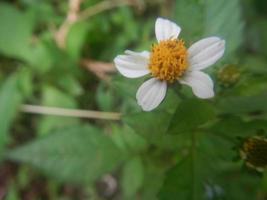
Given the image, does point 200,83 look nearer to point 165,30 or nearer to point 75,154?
point 165,30

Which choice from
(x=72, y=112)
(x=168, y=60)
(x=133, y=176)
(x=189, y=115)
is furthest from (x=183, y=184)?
(x=72, y=112)

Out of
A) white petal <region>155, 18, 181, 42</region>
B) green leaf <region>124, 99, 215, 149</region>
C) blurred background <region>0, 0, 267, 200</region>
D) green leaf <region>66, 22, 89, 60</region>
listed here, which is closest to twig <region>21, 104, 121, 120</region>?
blurred background <region>0, 0, 267, 200</region>

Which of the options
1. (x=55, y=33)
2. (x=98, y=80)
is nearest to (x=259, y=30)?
(x=98, y=80)

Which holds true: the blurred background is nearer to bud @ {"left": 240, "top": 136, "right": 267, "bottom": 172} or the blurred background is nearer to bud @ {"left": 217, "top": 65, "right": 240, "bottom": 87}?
bud @ {"left": 217, "top": 65, "right": 240, "bottom": 87}

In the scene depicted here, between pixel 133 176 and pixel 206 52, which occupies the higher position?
pixel 206 52

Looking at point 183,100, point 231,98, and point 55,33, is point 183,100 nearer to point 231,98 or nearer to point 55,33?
point 231,98

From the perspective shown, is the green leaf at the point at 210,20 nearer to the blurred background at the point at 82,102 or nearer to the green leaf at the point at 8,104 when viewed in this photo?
the blurred background at the point at 82,102
